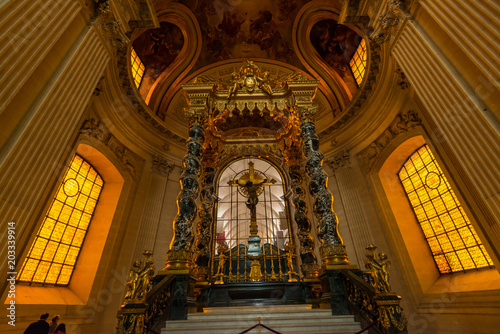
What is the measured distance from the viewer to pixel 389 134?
794 centimetres

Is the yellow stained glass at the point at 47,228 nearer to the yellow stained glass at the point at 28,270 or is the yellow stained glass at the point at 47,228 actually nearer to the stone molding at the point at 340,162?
the yellow stained glass at the point at 28,270

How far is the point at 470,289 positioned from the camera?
5480mm

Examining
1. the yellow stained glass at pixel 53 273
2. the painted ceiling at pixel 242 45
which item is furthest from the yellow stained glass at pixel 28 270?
the painted ceiling at pixel 242 45

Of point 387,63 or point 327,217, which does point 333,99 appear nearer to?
point 387,63

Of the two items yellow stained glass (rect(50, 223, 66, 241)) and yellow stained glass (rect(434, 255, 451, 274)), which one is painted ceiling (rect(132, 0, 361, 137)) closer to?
yellow stained glass (rect(50, 223, 66, 241))

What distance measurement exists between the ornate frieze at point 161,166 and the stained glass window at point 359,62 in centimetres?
833

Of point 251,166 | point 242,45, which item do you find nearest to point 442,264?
point 251,166

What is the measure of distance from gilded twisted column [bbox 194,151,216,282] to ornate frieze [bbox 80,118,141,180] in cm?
271

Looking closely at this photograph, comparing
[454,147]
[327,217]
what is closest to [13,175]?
[327,217]

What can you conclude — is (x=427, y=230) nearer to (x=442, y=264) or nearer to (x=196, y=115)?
(x=442, y=264)

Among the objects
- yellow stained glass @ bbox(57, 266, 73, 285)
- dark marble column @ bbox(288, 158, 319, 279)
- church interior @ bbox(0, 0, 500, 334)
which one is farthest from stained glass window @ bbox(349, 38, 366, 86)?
yellow stained glass @ bbox(57, 266, 73, 285)

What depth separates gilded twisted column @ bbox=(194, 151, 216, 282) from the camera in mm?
6307

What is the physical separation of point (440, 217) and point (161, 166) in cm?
921

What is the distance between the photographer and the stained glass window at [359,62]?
371 inches
